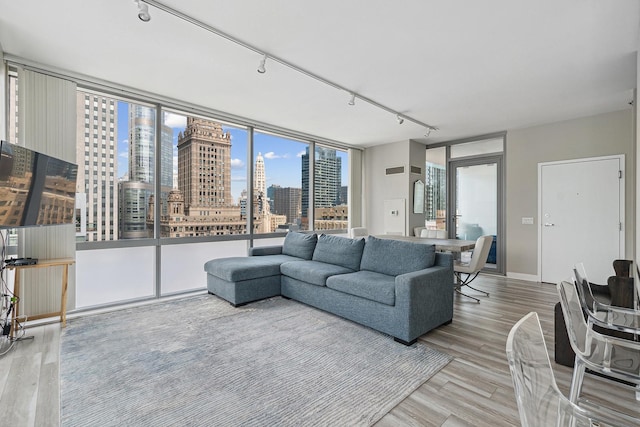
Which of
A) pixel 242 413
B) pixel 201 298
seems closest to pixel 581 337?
pixel 242 413

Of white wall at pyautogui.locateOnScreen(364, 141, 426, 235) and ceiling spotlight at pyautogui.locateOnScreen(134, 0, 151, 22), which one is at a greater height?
ceiling spotlight at pyautogui.locateOnScreen(134, 0, 151, 22)

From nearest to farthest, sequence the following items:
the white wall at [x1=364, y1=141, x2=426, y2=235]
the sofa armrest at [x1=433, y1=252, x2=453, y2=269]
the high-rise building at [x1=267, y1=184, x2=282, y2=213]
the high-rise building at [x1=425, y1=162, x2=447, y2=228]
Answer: the sofa armrest at [x1=433, y1=252, x2=453, y2=269]
the high-rise building at [x1=267, y1=184, x2=282, y2=213]
the white wall at [x1=364, y1=141, x2=426, y2=235]
the high-rise building at [x1=425, y1=162, x2=447, y2=228]

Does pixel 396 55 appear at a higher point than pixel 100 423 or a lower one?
higher

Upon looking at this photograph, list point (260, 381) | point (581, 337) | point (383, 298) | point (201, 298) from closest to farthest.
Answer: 1. point (581, 337)
2. point (260, 381)
3. point (383, 298)
4. point (201, 298)

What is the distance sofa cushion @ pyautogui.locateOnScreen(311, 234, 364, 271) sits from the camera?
3902 millimetres

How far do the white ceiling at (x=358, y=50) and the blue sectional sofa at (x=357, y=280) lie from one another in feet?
6.45

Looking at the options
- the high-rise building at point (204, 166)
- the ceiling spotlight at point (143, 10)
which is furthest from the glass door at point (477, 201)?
the ceiling spotlight at point (143, 10)

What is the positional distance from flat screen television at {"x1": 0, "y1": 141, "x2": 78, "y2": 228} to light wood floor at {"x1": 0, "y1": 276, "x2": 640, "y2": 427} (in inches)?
43.2

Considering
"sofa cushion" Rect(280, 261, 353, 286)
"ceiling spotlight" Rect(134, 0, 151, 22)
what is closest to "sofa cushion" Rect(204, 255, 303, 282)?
"sofa cushion" Rect(280, 261, 353, 286)

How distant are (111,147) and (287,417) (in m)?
3.84

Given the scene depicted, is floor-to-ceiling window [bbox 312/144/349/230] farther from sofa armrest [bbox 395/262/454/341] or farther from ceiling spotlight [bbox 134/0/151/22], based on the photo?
ceiling spotlight [bbox 134/0/151/22]

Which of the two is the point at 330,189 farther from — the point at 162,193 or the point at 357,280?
the point at 357,280

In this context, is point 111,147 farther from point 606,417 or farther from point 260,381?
point 606,417

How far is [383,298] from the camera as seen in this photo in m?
2.86
